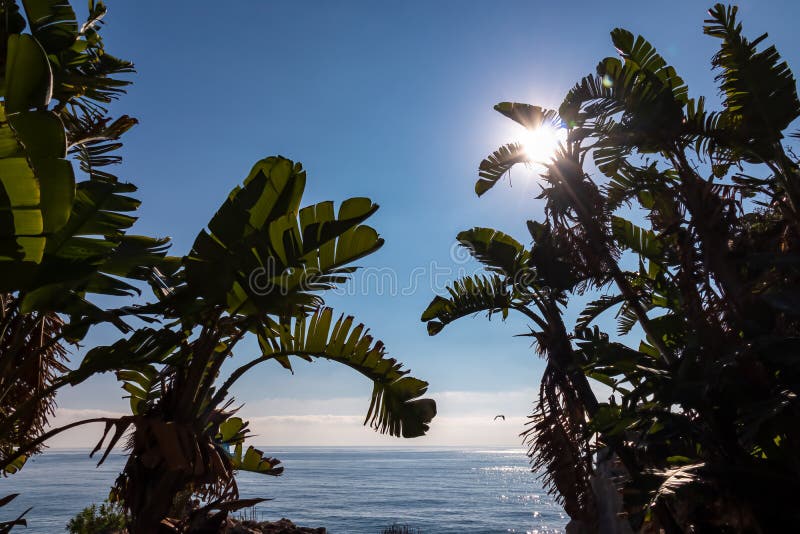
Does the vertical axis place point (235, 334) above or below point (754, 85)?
below

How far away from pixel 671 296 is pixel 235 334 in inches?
229

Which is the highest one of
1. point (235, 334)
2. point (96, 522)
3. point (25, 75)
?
point (25, 75)

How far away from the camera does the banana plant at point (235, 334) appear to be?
4234 mm

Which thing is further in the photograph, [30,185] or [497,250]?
[497,250]

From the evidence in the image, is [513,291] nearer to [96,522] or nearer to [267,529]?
[267,529]

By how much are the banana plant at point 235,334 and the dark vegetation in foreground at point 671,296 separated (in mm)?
2062

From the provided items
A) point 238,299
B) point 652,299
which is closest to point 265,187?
point 238,299

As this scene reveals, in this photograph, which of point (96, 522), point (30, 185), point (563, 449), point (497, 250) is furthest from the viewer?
point (96, 522)

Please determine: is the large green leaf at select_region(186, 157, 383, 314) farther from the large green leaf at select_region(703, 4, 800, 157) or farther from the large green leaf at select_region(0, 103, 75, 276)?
the large green leaf at select_region(703, 4, 800, 157)

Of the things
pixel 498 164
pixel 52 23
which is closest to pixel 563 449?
pixel 498 164

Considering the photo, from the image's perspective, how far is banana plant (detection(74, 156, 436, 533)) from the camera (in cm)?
423

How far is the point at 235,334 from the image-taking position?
5.43 meters

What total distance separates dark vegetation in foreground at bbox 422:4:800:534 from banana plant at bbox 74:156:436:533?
2.06m

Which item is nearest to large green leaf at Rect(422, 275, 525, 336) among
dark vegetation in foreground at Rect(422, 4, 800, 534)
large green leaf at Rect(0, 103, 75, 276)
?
dark vegetation in foreground at Rect(422, 4, 800, 534)
